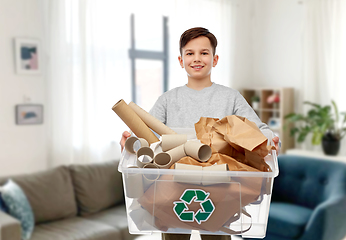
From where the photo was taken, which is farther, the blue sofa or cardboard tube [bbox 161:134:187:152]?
the blue sofa

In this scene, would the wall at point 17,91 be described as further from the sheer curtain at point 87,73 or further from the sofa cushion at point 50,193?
the sofa cushion at point 50,193

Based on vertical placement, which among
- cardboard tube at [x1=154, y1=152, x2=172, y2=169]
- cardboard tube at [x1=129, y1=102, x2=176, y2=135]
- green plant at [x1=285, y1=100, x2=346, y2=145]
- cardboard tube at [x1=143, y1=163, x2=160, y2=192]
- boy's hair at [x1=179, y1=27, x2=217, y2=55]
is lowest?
green plant at [x1=285, y1=100, x2=346, y2=145]

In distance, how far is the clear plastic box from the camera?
0.56 m

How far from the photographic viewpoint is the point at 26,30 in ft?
9.96

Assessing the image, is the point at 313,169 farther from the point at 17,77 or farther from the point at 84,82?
the point at 17,77

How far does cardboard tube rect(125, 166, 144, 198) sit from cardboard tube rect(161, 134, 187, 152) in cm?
8

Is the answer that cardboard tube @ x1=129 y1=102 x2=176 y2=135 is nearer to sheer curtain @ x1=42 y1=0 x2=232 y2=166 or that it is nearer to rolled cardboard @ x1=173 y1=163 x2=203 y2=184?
rolled cardboard @ x1=173 y1=163 x2=203 y2=184

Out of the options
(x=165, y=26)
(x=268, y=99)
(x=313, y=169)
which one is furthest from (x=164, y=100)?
(x=268, y=99)

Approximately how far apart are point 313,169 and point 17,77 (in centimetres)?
258

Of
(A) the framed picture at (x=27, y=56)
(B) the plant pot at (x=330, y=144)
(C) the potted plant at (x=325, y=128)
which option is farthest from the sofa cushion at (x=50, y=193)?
(B) the plant pot at (x=330, y=144)

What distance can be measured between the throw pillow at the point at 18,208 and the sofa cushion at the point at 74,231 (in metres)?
0.08

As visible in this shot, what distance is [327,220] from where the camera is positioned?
260 cm

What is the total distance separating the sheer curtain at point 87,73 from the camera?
10.4ft

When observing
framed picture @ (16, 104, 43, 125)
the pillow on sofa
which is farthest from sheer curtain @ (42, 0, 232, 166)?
the pillow on sofa
